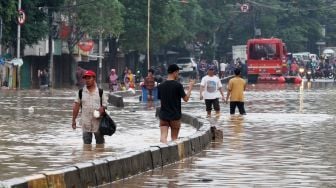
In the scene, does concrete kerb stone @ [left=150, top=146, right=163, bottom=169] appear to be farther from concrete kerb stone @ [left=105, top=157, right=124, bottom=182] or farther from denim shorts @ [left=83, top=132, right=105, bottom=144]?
denim shorts @ [left=83, top=132, right=105, bottom=144]

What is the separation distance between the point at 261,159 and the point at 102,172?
15.1 ft

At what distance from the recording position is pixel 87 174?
43.7ft

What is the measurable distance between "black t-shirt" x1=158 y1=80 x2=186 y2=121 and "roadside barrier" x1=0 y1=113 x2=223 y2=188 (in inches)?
20.4

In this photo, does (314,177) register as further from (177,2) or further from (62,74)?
(177,2)

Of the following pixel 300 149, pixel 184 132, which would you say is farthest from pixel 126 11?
pixel 300 149

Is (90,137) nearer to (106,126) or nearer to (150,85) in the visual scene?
(106,126)

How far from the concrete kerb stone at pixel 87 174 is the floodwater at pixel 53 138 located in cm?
126

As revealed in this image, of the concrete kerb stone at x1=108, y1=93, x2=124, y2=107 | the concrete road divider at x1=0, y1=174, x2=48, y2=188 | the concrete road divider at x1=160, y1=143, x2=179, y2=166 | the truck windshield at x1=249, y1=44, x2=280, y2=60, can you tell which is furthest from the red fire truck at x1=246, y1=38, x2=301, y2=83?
the concrete road divider at x1=0, y1=174, x2=48, y2=188

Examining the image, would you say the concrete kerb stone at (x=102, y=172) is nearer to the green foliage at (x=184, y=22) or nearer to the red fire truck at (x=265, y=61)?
the green foliage at (x=184, y=22)

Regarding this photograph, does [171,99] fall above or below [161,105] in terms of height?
above

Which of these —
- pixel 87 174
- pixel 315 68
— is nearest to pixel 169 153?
pixel 87 174

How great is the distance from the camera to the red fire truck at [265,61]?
73750 millimetres

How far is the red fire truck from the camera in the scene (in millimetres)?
73750

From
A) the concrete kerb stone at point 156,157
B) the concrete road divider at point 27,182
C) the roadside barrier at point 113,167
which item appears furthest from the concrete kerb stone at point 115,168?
the concrete road divider at point 27,182
